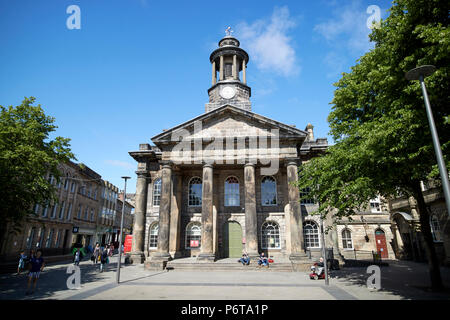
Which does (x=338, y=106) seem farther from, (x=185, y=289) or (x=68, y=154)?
(x=68, y=154)

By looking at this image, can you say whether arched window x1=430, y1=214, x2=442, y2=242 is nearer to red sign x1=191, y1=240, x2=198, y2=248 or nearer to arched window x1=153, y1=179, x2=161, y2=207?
red sign x1=191, y1=240, x2=198, y2=248

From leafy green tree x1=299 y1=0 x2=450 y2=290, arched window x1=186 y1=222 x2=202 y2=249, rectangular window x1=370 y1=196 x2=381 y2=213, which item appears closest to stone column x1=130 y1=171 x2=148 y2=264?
arched window x1=186 y1=222 x2=202 y2=249

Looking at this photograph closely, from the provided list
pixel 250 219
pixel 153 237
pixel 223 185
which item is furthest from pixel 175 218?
pixel 250 219

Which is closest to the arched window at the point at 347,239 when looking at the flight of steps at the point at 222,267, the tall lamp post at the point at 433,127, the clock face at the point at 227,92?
the flight of steps at the point at 222,267

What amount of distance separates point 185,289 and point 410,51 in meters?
13.0

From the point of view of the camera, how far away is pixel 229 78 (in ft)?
90.3

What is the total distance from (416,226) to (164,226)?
71.5ft

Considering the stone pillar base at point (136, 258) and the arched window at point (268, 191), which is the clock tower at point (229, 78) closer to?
the arched window at point (268, 191)

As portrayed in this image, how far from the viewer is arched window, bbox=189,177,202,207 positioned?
81.1 feet

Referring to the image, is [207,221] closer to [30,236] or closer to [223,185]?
[223,185]

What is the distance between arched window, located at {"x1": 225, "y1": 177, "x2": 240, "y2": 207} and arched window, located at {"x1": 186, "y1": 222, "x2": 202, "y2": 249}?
356 centimetres

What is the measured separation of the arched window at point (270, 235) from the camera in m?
22.8
